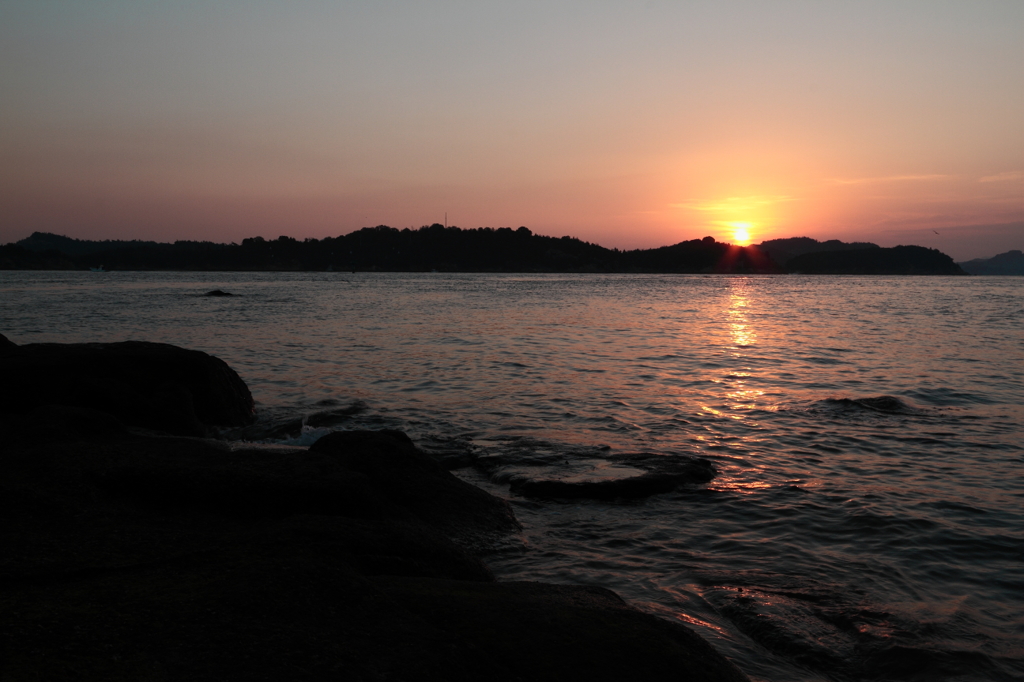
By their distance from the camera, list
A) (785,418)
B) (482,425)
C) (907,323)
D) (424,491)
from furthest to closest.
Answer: (907,323)
(785,418)
(482,425)
(424,491)

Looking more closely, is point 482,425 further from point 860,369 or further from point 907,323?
point 907,323

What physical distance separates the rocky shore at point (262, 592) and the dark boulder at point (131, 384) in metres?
4.13

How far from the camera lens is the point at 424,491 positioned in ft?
23.4

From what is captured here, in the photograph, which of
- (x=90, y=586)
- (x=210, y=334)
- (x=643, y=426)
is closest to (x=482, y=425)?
(x=643, y=426)

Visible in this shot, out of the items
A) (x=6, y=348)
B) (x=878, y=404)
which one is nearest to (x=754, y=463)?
(x=878, y=404)

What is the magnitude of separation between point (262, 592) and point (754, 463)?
831cm

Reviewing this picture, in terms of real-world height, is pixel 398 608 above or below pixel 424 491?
above

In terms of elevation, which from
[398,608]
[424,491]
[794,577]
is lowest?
[794,577]

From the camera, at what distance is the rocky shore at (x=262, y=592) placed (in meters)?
3.09

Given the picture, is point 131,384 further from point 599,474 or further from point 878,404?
point 878,404

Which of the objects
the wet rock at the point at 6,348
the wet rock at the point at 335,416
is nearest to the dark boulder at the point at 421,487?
the wet rock at the point at 335,416

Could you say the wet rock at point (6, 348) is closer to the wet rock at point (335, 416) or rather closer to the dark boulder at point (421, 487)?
the wet rock at point (335, 416)

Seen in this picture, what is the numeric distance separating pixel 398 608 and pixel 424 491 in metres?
3.44

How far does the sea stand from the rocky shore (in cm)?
157
